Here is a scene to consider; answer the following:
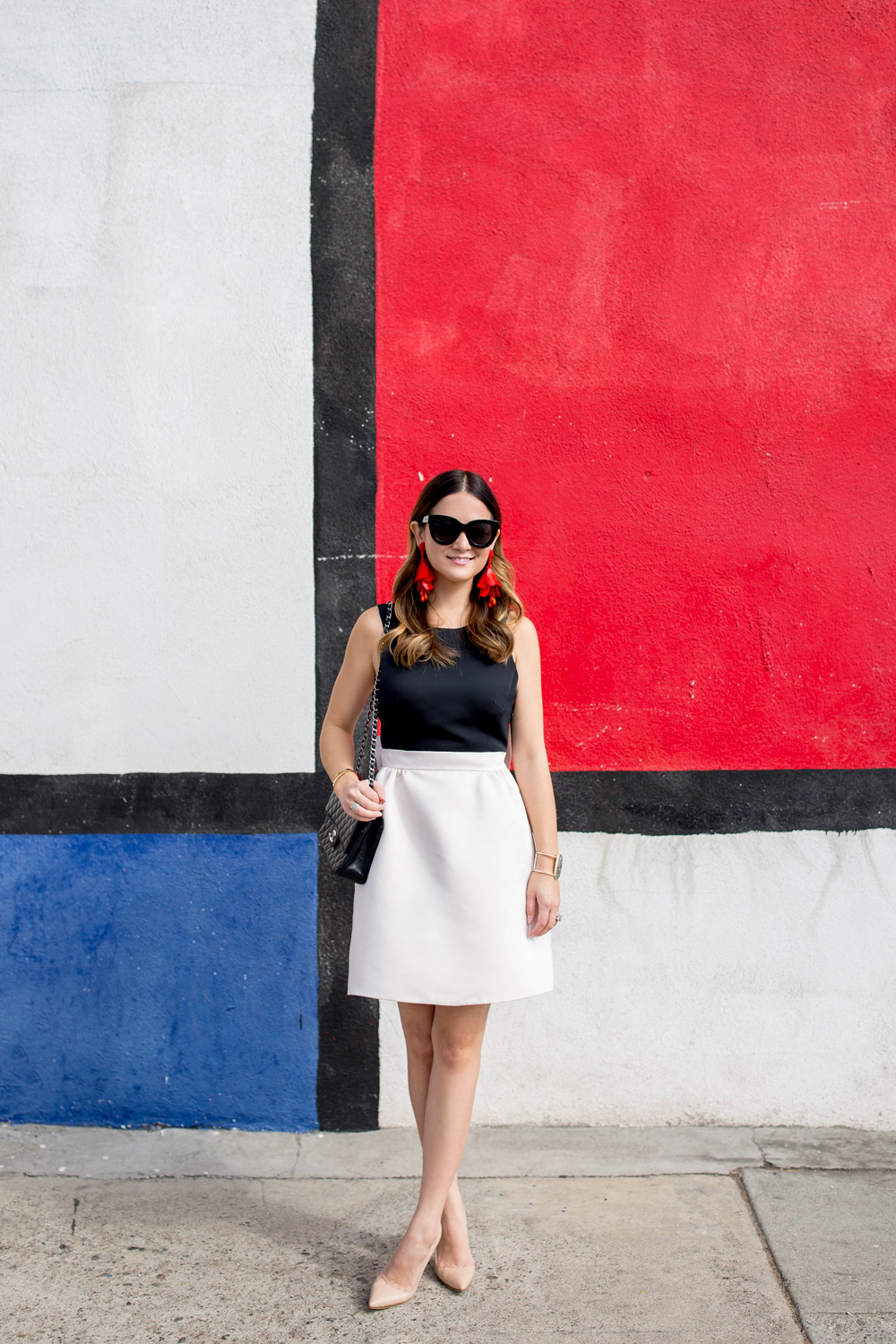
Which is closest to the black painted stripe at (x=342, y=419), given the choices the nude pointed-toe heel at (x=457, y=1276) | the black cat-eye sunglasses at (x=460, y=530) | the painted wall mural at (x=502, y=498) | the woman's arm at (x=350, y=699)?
the painted wall mural at (x=502, y=498)

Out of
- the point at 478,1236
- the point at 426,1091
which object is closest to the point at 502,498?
the point at 426,1091

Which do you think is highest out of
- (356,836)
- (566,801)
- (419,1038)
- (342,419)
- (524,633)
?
(342,419)

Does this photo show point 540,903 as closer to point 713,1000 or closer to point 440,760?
point 440,760

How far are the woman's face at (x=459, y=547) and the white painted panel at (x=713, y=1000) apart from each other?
1.26 meters

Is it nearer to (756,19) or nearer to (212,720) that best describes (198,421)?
(212,720)

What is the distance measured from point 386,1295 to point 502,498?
2119 millimetres

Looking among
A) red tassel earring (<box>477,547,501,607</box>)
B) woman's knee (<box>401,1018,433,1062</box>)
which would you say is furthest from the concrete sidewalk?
red tassel earring (<box>477,547,501,607</box>)

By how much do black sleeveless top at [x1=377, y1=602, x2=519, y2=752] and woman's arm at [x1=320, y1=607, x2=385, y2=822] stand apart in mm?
81

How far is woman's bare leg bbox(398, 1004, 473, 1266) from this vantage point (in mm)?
2455

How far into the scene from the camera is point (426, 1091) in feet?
8.21

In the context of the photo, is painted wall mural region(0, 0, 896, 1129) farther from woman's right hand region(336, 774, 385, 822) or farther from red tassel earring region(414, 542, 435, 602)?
woman's right hand region(336, 774, 385, 822)

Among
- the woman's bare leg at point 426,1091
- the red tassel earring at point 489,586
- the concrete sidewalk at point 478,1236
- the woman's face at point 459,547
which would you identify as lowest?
the concrete sidewalk at point 478,1236

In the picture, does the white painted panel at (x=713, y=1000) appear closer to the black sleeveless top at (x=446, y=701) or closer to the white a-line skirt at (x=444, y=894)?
the white a-line skirt at (x=444, y=894)

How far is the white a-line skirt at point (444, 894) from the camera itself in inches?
90.7
